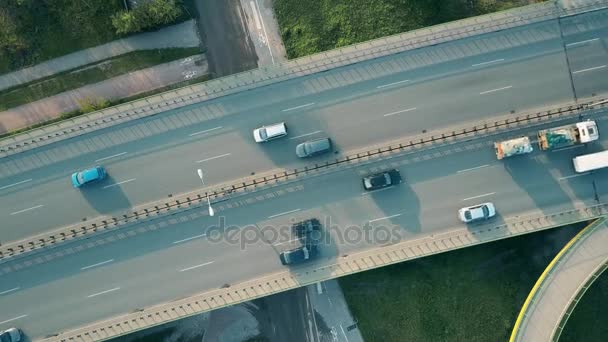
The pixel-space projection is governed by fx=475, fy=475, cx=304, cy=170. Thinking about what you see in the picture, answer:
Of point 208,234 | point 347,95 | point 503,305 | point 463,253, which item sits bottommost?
point 503,305

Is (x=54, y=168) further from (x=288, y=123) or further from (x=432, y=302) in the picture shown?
(x=432, y=302)

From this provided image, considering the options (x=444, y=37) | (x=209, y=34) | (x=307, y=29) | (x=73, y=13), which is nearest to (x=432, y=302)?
(x=444, y=37)

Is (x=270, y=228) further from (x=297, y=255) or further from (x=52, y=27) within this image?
(x=52, y=27)

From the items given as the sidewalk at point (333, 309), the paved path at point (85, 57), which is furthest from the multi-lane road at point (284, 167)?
the paved path at point (85, 57)

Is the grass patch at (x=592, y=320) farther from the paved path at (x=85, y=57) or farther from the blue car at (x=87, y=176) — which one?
the paved path at (x=85, y=57)

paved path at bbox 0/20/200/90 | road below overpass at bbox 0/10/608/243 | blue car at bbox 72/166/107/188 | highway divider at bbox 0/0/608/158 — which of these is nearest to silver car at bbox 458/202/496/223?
road below overpass at bbox 0/10/608/243

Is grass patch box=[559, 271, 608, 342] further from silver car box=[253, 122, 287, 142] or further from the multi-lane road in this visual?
silver car box=[253, 122, 287, 142]
